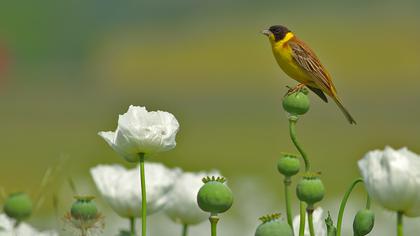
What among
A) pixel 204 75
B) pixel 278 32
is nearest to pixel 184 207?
pixel 278 32

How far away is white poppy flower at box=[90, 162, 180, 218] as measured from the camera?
1824 mm

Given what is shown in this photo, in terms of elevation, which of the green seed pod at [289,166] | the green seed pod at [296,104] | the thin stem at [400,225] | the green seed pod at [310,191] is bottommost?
the thin stem at [400,225]

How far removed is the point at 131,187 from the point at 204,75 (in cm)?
3814

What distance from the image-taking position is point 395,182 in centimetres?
145

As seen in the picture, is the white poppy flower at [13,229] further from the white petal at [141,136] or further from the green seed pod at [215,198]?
the green seed pod at [215,198]

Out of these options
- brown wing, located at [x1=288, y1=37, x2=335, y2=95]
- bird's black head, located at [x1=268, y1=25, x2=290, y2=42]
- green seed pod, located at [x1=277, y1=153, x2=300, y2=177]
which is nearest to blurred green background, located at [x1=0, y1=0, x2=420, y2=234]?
bird's black head, located at [x1=268, y1=25, x2=290, y2=42]

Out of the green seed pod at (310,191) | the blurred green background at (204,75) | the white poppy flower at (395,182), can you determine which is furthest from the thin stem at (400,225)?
the blurred green background at (204,75)

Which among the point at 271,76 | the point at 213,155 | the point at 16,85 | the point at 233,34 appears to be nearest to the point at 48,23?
the point at 233,34

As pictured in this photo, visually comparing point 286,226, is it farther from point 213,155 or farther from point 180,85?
point 180,85

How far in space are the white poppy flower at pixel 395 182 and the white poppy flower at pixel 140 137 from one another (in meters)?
0.30

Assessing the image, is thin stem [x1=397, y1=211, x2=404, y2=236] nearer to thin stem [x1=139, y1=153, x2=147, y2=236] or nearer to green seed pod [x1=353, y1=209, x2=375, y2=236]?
green seed pod [x1=353, y1=209, x2=375, y2=236]

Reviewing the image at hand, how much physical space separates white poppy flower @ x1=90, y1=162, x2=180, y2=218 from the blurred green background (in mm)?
7823

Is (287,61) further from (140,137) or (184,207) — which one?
(140,137)

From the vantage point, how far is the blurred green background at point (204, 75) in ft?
61.3
